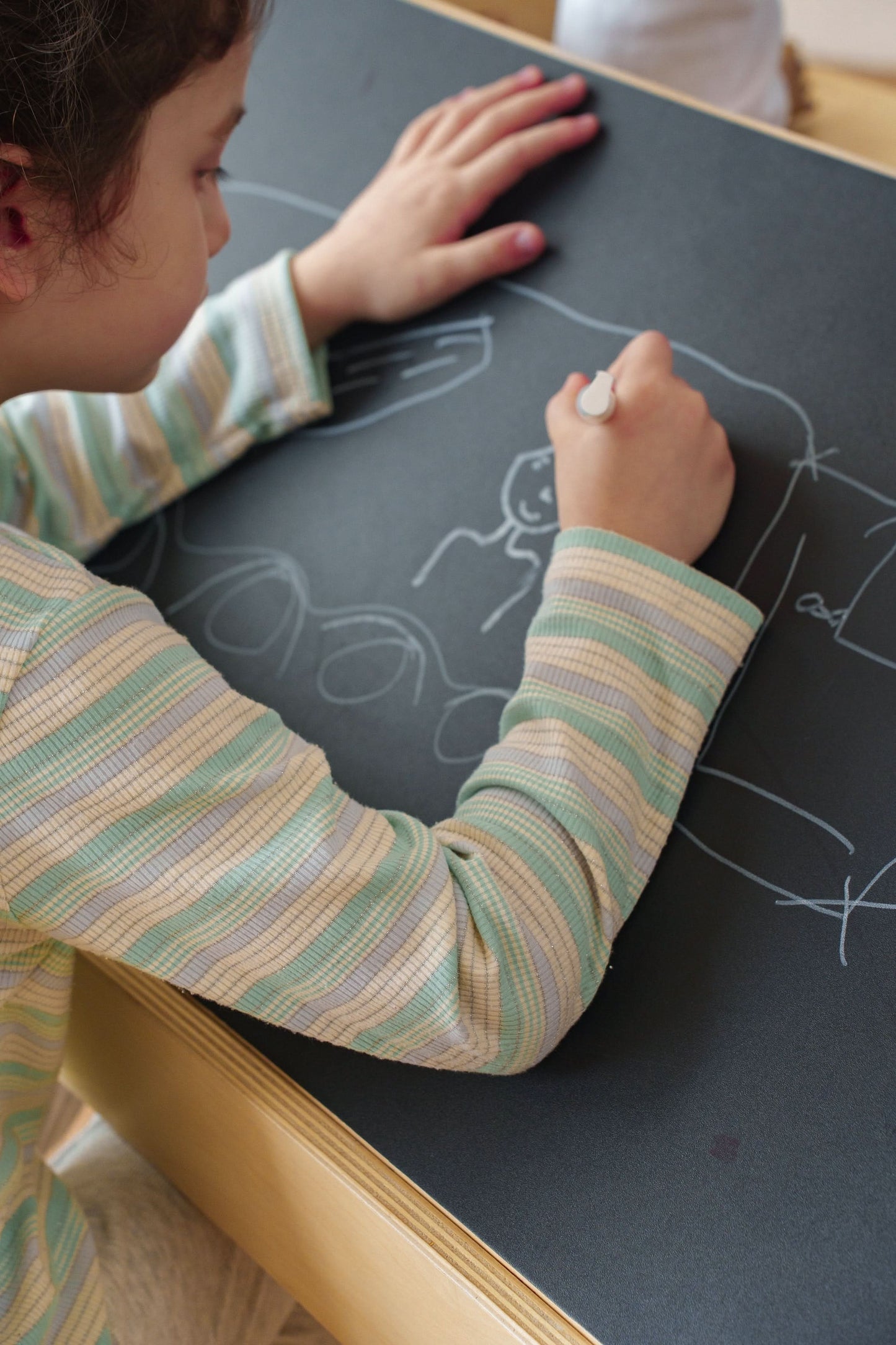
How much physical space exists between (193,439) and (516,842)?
41 centimetres

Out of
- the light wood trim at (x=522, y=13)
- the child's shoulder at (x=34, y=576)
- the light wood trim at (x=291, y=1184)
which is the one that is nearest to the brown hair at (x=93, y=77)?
the child's shoulder at (x=34, y=576)

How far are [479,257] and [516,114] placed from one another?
0.37ft

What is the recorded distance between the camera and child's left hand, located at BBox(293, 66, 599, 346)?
72 cm

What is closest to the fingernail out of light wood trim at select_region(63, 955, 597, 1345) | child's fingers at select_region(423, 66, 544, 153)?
child's fingers at select_region(423, 66, 544, 153)

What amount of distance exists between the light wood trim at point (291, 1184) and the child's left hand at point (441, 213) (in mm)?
475

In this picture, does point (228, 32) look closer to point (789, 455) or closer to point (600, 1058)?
point (789, 455)

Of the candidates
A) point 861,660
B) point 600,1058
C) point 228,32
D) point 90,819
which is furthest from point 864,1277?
point 228,32

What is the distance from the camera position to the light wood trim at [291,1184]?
0.51 metres

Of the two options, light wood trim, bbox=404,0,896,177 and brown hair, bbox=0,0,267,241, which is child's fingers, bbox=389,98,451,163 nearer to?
light wood trim, bbox=404,0,896,177

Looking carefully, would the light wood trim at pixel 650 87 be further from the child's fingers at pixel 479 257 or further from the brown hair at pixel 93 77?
the brown hair at pixel 93 77

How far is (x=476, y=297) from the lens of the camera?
73 centimetres

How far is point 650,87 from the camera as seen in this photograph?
2.34 feet

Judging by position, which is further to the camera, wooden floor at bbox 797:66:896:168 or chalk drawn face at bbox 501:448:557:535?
wooden floor at bbox 797:66:896:168

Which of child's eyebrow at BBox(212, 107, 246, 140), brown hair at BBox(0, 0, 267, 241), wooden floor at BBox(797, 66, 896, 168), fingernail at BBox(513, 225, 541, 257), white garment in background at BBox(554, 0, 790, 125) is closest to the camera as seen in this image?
brown hair at BBox(0, 0, 267, 241)
